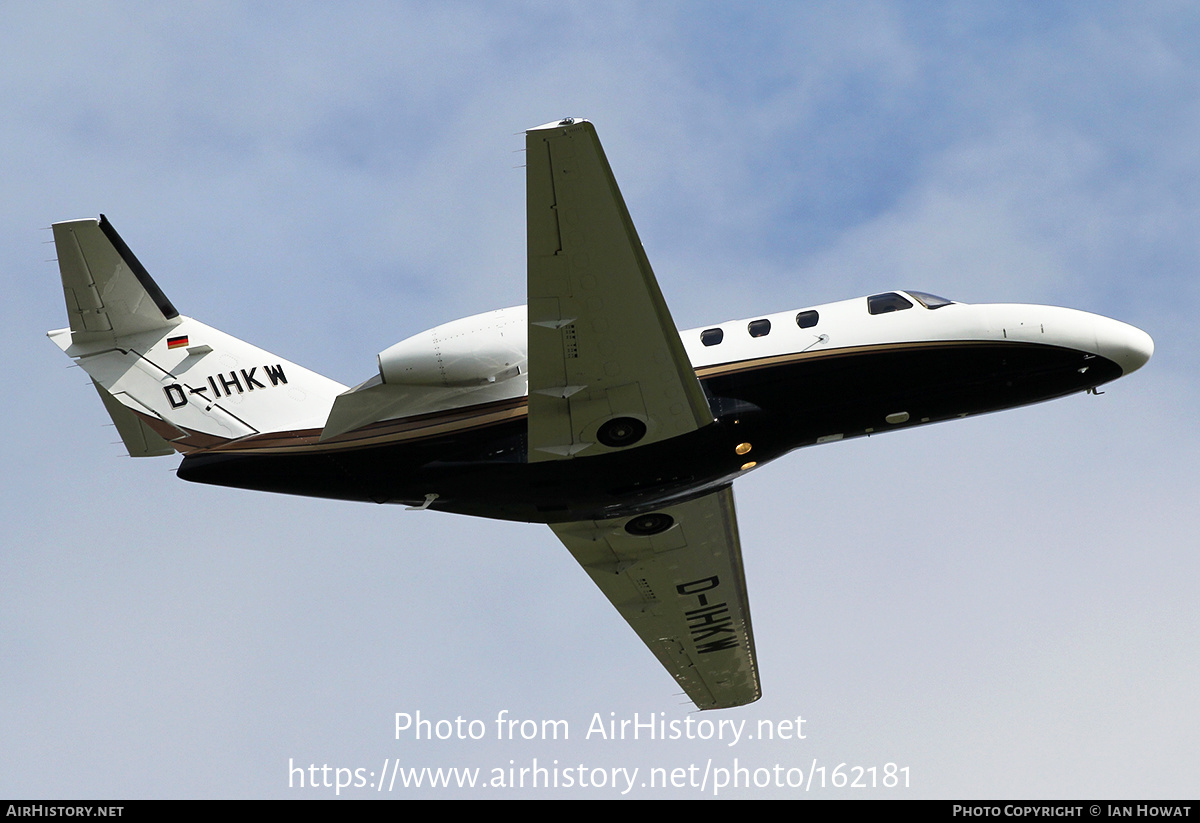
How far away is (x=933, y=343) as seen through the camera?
19594 millimetres

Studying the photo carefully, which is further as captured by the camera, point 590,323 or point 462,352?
point 462,352

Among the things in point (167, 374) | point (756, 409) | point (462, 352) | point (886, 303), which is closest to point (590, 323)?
point (462, 352)

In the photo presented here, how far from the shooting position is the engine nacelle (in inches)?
714

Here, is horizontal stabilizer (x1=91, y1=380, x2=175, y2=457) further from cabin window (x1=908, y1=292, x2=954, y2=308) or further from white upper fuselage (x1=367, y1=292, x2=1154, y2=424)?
cabin window (x1=908, y1=292, x2=954, y2=308)

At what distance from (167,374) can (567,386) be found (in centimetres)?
768

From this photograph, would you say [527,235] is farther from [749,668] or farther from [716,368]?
[749,668]

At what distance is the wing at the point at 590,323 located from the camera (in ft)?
50.2

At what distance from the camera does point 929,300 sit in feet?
66.1

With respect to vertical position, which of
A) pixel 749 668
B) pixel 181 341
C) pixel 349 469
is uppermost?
pixel 181 341

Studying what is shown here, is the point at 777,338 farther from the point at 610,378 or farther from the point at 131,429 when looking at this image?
the point at 131,429

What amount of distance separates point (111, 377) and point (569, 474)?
8291 mm

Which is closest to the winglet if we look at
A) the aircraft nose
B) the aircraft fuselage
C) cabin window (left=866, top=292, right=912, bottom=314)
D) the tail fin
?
the tail fin

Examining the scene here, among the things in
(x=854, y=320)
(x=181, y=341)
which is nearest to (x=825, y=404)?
(x=854, y=320)

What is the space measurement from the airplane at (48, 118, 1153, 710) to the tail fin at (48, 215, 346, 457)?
0.03 meters
